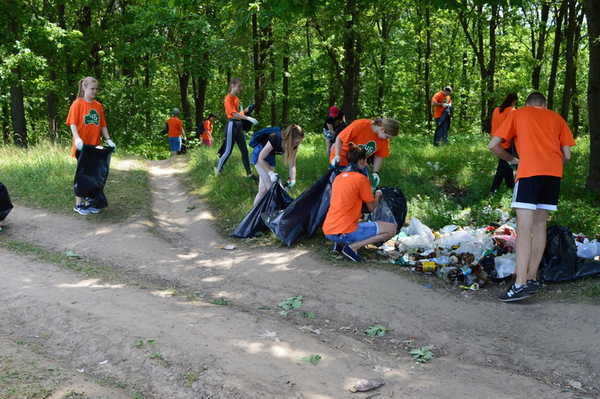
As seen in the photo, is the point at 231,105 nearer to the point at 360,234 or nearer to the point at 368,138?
the point at 368,138

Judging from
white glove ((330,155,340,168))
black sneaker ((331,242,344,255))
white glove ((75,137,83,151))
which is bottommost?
black sneaker ((331,242,344,255))

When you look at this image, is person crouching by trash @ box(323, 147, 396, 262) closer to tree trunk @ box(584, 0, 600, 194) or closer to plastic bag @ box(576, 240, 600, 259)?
plastic bag @ box(576, 240, 600, 259)

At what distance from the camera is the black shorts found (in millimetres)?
5266

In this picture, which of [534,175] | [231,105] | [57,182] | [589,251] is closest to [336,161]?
[534,175]

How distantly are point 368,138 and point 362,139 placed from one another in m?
0.09

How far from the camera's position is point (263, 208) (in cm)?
764

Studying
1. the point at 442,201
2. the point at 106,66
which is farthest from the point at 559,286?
the point at 106,66

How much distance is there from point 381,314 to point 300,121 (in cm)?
2592

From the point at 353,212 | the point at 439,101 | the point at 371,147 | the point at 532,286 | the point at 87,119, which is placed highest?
the point at 439,101

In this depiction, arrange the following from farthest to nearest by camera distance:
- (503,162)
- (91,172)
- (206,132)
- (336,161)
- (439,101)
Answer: (206,132) < (439,101) < (503,162) < (91,172) < (336,161)

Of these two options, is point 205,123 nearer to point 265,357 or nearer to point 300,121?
point 300,121

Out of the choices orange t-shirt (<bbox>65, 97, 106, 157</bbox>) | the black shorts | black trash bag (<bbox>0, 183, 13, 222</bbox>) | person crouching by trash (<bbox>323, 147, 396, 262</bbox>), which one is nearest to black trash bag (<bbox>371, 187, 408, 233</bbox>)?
person crouching by trash (<bbox>323, 147, 396, 262</bbox>)

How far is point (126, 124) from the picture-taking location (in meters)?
21.4

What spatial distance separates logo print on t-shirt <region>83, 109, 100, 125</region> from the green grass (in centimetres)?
144
